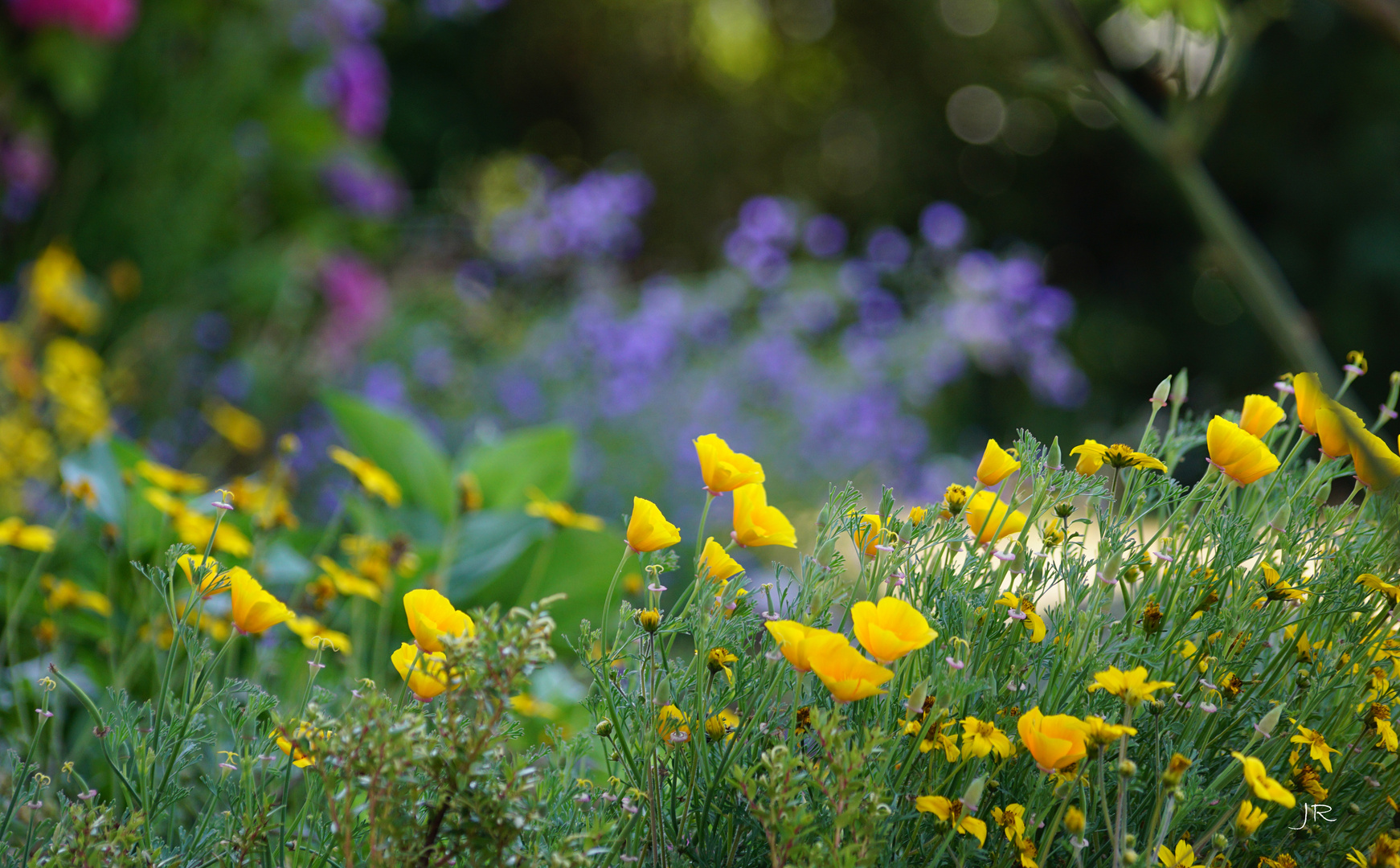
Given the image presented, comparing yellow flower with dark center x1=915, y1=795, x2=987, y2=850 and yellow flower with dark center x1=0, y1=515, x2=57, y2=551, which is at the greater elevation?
yellow flower with dark center x1=915, y1=795, x2=987, y2=850

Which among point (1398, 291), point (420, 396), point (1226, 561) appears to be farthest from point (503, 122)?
point (1226, 561)

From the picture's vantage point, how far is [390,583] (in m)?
1.42

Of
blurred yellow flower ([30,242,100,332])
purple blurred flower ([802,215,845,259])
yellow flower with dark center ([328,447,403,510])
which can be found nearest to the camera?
yellow flower with dark center ([328,447,403,510])

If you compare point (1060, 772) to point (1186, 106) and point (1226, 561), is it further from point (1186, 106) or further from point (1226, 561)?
point (1186, 106)

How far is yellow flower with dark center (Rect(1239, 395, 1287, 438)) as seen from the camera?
0.86 meters

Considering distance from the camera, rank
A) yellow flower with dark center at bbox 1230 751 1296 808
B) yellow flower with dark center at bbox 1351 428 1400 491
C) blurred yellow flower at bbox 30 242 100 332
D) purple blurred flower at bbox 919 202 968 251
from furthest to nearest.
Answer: purple blurred flower at bbox 919 202 968 251 → blurred yellow flower at bbox 30 242 100 332 → yellow flower with dark center at bbox 1230 751 1296 808 → yellow flower with dark center at bbox 1351 428 1400 491

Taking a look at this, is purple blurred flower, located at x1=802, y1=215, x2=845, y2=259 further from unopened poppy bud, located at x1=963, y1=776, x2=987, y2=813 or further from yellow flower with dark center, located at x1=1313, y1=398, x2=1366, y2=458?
unopened poppy bud, located at x1=963, y1=776, x2=987, y2=813

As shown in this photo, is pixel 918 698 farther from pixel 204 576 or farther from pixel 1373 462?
pixel 204 576

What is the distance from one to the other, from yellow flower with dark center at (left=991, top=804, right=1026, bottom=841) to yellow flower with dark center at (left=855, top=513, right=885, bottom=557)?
0.71 ft

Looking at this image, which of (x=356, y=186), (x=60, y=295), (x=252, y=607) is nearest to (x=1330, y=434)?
(x=252, y=607)

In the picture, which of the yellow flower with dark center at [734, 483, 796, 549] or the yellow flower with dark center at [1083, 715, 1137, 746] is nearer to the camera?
the yellow flower with dark center at [1083, 715, 1137, 746]

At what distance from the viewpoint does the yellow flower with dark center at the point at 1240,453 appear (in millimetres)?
782

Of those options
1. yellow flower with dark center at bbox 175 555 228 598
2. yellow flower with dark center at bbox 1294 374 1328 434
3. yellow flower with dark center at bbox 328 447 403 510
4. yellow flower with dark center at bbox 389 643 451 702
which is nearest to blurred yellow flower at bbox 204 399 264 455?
yellow flower with dark center at bbox 328 447 403 510

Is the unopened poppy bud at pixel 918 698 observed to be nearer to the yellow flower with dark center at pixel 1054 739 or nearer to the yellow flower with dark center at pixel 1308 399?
the yellow flower with dark center at pixel 1054 739
